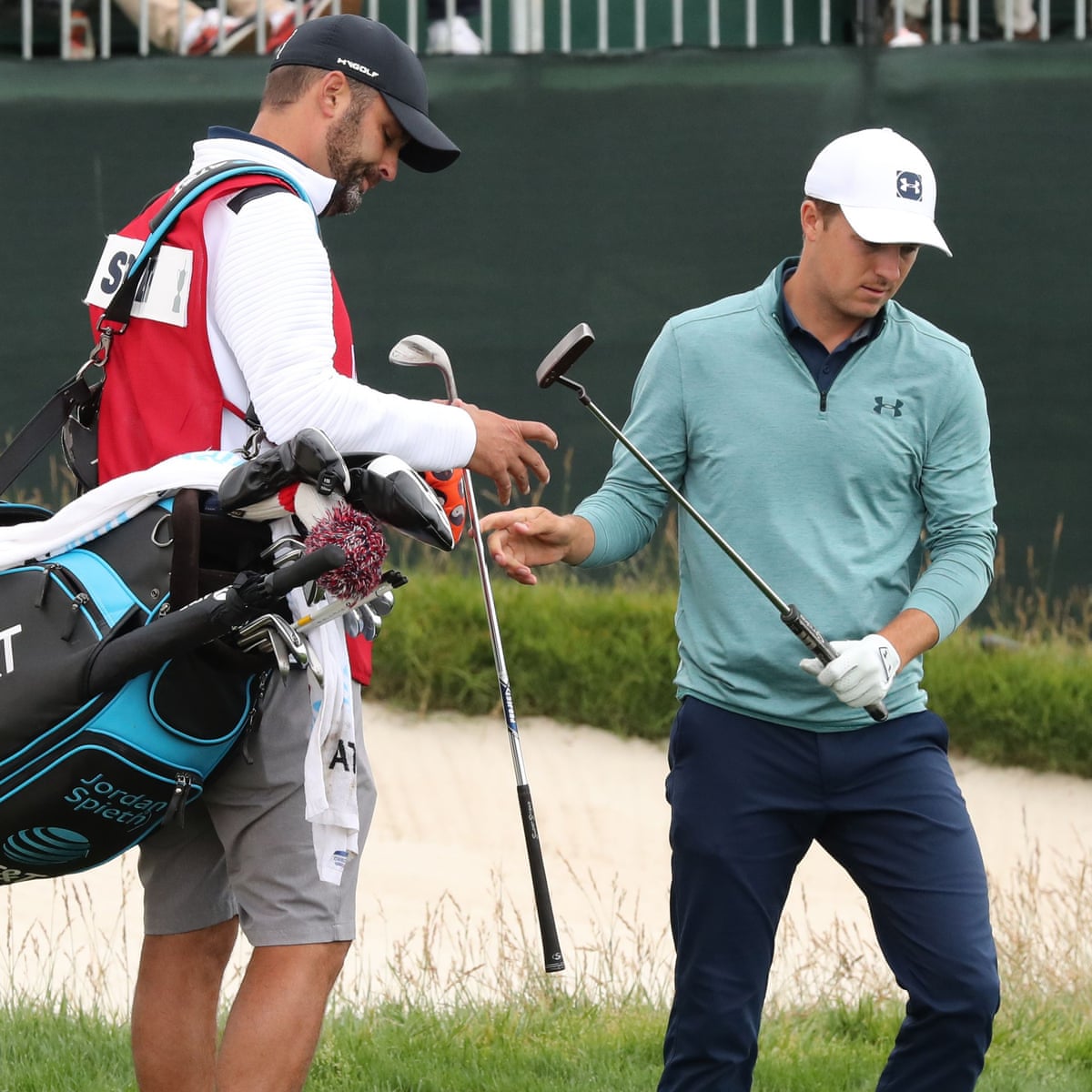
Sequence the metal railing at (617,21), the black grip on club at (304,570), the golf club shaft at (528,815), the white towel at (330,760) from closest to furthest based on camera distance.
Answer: the black grip on club at (304,570) → the white towel at (330,760) → the golf club shaft at (528,815) → the metal railing at (617,21)

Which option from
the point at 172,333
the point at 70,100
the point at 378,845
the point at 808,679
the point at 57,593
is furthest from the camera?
the point at 70,100

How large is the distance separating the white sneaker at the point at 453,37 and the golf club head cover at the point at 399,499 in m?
6.79

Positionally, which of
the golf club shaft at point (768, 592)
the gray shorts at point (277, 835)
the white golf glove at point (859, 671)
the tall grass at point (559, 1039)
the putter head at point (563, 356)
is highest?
the putter head at point (563, 356)

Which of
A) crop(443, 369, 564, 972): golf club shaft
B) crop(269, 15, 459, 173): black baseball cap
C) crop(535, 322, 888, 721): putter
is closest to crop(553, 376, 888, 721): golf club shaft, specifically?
crop(535, 322, 888, 721): putter

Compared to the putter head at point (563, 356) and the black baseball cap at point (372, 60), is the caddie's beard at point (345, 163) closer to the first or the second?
the black baseball cap at point (372, 60)

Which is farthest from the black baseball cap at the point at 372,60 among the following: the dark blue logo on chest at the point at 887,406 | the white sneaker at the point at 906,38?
the white sneaker at the point at 906,38

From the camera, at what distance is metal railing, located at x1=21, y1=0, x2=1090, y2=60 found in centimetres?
874

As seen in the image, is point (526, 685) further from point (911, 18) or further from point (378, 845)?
point (911, 18)

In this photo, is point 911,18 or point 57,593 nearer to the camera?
point 57,593

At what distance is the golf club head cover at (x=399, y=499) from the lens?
8.14ft

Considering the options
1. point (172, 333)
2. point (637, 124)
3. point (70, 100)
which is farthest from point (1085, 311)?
point (172, 333)

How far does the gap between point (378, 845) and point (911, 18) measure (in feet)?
15.6

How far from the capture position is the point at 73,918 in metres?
6.49

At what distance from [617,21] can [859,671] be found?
22.8 feet
